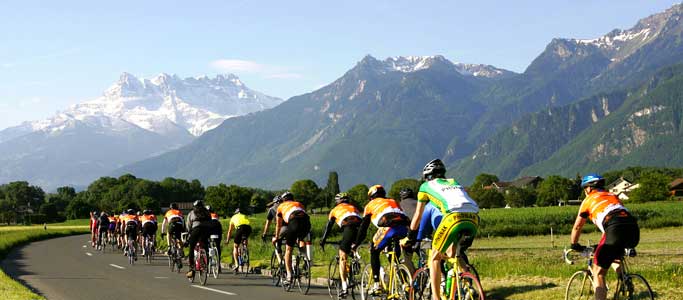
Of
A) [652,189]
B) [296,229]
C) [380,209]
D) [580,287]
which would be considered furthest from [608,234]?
[652,189]

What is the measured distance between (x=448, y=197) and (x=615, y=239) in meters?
2.29

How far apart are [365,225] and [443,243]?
12.1ft

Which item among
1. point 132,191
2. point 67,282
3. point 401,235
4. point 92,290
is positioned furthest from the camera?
point 132,191

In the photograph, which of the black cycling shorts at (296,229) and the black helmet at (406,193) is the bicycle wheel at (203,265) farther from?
the black helmet at (406,193)

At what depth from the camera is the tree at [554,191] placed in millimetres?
176175

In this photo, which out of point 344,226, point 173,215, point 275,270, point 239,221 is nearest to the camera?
point 344,226

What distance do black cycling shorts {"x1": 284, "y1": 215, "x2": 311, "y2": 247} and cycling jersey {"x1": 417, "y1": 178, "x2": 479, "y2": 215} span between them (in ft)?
23.5

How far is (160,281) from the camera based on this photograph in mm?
21531

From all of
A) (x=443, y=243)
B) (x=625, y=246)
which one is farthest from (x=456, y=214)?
(x=625, y=246)

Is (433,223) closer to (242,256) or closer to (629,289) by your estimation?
(629,289)

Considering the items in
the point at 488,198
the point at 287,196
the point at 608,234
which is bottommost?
→ the point at 608,234

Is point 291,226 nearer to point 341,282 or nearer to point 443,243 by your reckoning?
point 341,282

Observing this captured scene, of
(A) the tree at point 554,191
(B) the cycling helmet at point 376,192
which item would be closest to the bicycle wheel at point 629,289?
(B) the cycling helmet at point 376,192

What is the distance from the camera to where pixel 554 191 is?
177m
